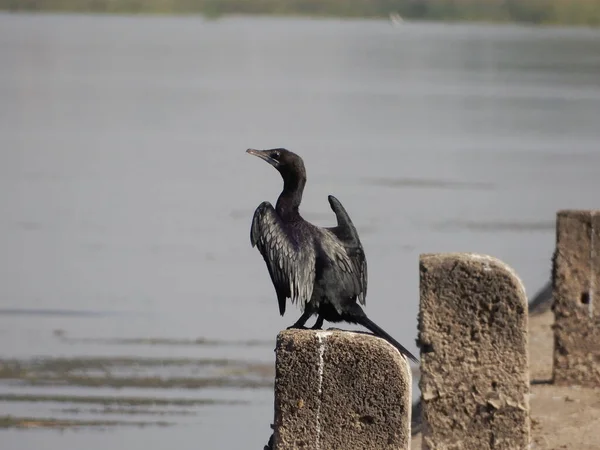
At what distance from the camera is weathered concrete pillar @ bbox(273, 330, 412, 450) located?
15.5 ft

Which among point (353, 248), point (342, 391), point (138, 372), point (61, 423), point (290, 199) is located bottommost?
point (61, 423)

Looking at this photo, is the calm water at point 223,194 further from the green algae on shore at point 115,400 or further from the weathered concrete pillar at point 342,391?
the weathered concrete pillar at point 342,391

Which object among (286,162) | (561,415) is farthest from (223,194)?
(286,162)

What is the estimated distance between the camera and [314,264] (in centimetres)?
600

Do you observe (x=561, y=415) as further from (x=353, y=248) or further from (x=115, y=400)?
(x=115, y=400)

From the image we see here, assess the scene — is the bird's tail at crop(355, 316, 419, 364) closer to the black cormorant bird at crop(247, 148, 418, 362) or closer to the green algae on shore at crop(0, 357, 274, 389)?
the black cormorant bird at crop(247, 148, 418, 362)

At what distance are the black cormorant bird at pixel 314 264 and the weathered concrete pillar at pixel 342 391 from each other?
1.09 meters

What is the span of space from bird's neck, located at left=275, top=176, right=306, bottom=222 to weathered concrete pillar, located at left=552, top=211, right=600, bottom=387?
1.79 metres

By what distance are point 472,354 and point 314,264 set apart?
744 mm

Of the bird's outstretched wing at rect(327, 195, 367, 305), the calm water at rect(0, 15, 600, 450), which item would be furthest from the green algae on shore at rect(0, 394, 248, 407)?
the bird's outstretched wing at rect(327, 195, 367, 305)

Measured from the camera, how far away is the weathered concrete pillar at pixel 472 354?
612 centimetres

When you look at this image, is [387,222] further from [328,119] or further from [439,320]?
[328,119]

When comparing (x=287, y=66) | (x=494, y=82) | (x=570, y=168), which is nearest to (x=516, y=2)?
(x=287, y=66)

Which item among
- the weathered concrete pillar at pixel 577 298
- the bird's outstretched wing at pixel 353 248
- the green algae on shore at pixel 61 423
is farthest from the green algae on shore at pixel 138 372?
the bird's outstretched wing at pixel 353 248
